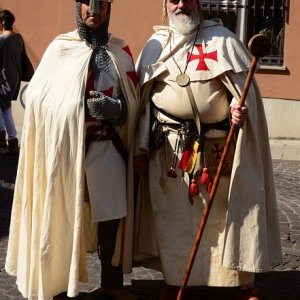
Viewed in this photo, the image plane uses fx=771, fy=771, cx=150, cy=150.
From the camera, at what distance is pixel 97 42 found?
4578mm

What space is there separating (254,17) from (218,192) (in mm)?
6551

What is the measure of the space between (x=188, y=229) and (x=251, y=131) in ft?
2.32

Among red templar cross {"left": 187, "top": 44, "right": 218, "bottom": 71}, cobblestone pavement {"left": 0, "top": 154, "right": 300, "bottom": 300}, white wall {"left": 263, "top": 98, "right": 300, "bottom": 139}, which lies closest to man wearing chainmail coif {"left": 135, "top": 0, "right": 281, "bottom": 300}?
red templar cross {"left": 187, "top": 44, "right": 218, "bottom": 71}

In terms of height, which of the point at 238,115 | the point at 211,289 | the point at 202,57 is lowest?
the point at 211,289

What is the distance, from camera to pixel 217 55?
177 inches

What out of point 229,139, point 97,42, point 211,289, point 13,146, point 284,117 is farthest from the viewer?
point 284,117

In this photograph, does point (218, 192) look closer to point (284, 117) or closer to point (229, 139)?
point (229, 139)

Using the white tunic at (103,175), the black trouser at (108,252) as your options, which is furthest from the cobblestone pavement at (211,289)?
the white tunic at (103,175)

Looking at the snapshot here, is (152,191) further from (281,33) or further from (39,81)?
(281,33)

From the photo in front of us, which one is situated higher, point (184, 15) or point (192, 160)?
point (184, 15)

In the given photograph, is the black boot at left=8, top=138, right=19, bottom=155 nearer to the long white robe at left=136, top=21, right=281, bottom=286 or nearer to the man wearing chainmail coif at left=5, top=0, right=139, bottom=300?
the man wearing chainmail coif at left=5, top=0, right=139, bottom=300

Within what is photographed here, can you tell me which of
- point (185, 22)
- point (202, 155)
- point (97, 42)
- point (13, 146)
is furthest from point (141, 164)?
point (13, 146)

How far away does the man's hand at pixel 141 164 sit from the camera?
4656 mm

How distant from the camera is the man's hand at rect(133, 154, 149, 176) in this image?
4.66 meters
